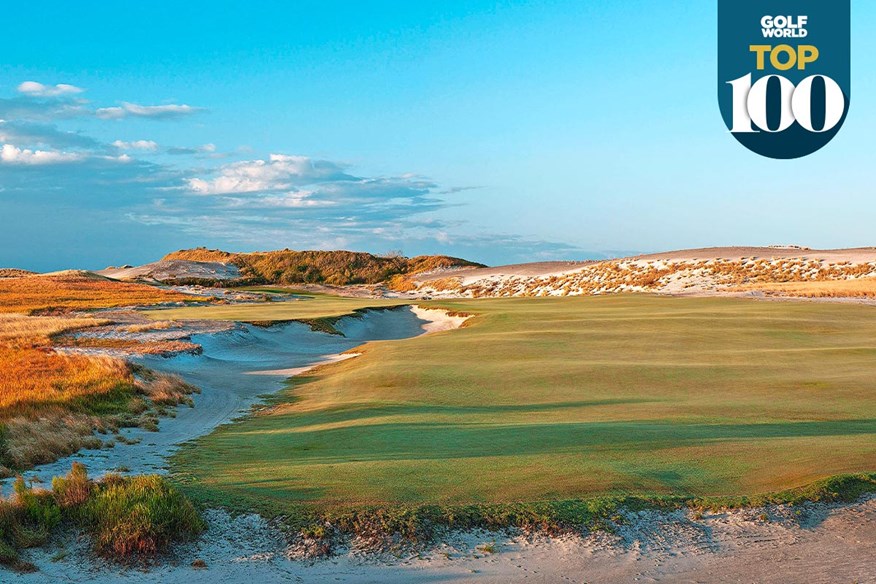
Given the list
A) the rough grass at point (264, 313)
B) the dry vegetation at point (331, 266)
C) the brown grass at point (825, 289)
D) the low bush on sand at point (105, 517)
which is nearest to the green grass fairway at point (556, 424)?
the low bush on sand at point (105, 517)

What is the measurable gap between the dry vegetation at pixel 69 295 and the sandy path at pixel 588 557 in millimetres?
52943

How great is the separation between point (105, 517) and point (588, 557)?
20.2 ft

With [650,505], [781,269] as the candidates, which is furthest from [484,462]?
[781,269]

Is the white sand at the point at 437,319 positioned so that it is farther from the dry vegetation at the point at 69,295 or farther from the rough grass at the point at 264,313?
the dry vegetation at the point at 69,295

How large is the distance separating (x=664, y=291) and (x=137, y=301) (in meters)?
49.6

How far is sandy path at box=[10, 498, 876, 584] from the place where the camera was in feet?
29.2

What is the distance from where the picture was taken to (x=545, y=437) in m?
14.7

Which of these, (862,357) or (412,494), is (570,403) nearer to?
(412,494)

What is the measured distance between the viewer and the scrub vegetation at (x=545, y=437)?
10984 millimetres

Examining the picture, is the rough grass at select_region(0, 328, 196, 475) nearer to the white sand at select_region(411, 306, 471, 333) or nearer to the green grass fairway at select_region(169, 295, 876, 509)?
the green grass fairway at select_region(169, 295, 876, 509)

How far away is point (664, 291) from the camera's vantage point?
252 ft

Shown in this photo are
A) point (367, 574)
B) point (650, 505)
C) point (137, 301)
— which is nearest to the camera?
point (367, 574)

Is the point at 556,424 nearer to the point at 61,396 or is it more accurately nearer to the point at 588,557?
the point at 588,557

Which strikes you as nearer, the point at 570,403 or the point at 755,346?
the point at 570,403
